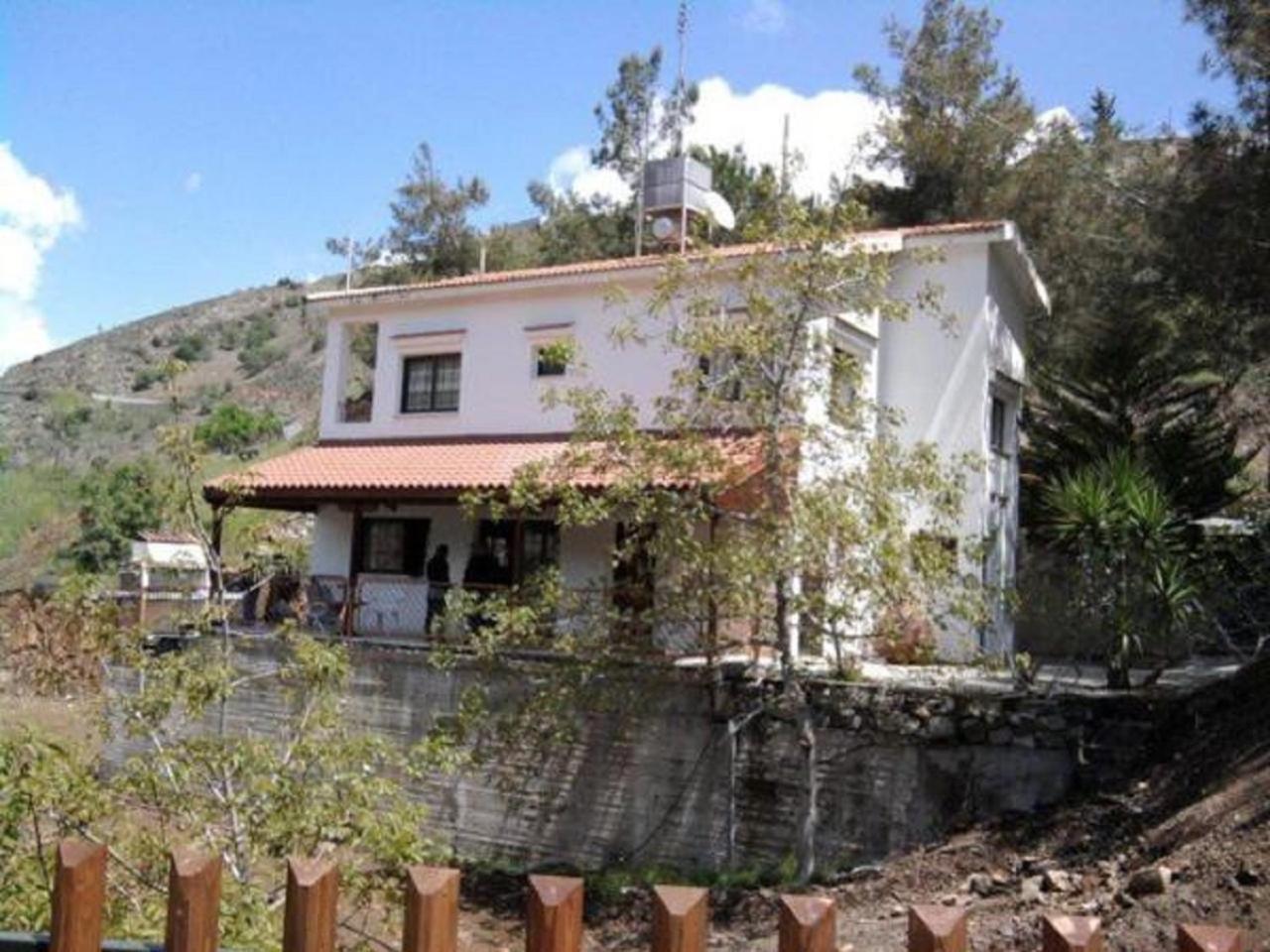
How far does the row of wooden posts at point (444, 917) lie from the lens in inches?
79.7

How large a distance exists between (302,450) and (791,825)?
13.3 metres

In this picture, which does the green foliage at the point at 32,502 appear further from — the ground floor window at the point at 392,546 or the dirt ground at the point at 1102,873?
the dirt ground at the point at 1102,873

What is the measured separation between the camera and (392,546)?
2238cm

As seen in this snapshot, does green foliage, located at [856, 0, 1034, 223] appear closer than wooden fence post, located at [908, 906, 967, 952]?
No

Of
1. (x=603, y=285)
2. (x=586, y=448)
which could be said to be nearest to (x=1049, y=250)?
(x=603, y=285)

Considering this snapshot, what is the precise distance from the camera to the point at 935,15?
3042 centimetres

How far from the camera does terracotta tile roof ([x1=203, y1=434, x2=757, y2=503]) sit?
19406 mm

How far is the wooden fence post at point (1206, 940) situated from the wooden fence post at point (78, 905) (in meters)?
2.00

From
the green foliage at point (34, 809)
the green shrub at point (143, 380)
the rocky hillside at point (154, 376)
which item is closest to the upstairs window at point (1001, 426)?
the green foliage at point (34, 809)

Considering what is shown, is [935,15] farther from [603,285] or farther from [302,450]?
[302,450]

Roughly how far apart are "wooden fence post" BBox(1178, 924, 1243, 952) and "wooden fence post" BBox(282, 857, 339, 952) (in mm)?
1530

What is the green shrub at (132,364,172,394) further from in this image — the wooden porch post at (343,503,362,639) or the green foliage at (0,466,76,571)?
the wooden porch post at (343,503,362,639)

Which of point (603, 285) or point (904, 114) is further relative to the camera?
point (904, 114)

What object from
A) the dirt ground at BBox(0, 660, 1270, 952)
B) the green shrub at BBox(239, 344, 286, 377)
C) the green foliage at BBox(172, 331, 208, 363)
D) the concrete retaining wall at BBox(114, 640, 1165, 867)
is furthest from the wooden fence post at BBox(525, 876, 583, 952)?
the green foliage at BBox(172, 331, 208, 363)
